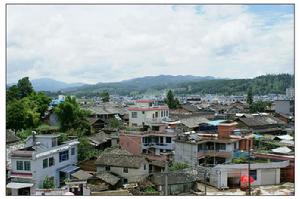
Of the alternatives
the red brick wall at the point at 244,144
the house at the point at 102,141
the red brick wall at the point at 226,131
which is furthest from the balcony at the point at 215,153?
the house at the point at 102,141

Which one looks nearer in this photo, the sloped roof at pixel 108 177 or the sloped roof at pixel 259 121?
the sloped roof at pixel 108 177

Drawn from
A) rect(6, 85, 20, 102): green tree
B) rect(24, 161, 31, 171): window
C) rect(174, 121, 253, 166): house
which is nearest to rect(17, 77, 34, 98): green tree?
rect(6, 85, 20, 102): green tree

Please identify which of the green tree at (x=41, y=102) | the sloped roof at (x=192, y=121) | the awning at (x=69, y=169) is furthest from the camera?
the green tree at (x=41, y=102)

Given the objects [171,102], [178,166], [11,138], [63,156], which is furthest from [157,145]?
[171,102]

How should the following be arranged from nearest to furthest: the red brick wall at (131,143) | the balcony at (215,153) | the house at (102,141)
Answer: the balcony at (215,153) < the red brick wall at (131,143) < the house at (102,141)

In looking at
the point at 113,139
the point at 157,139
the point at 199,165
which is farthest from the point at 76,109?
the point at 199,165

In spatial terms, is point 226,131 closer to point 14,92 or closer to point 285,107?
point 285,107

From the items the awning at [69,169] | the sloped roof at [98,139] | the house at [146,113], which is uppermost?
the house at [146,113]

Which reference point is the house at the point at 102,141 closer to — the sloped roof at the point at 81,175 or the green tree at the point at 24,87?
the sloped roof at the point at 81,175
